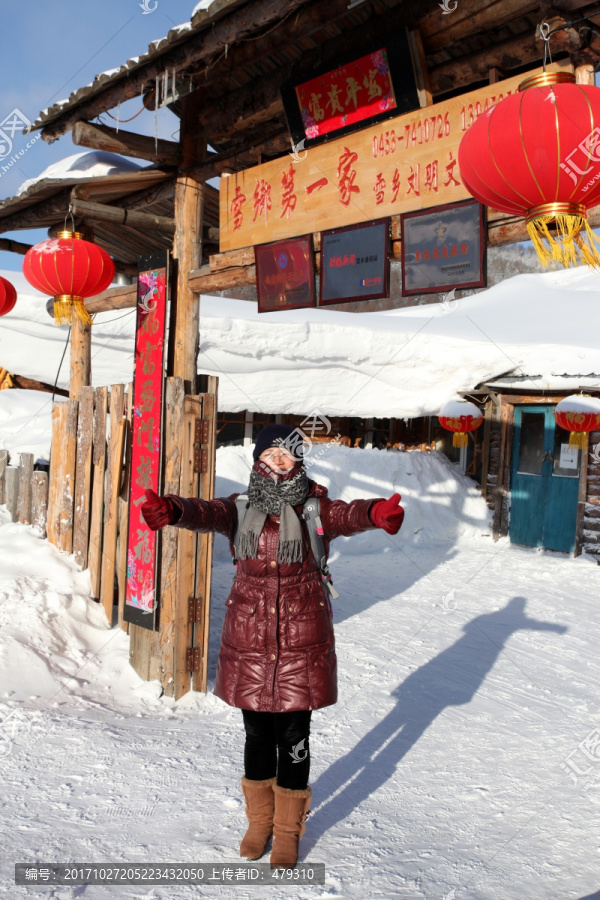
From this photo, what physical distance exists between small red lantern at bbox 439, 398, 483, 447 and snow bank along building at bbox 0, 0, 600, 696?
696 cm

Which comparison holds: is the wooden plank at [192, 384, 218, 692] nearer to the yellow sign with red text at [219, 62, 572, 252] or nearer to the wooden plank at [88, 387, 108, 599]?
the wooden plank at [88, 387, 108, 599]

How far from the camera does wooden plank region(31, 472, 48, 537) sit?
18.3 feet

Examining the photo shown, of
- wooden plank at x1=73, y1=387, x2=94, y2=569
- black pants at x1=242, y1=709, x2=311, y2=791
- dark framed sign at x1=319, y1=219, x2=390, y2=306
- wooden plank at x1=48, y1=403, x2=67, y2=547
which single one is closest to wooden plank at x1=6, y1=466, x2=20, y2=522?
wooden plank at x1=48, y1=403, x2=67, y2=547

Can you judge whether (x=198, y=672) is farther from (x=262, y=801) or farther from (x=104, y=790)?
(x=262, y=801)

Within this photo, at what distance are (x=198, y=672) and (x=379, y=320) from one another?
12.9 m

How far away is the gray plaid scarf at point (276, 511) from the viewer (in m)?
2.67

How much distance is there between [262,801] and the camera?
8.67ft

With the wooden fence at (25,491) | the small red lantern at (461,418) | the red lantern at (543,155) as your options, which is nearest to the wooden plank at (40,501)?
the wooden fence at (25,491)

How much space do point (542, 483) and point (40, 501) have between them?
8480 millimetres

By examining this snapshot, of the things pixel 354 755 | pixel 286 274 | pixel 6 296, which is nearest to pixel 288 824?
pixel 354 755

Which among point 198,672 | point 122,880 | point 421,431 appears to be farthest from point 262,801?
point 421,431

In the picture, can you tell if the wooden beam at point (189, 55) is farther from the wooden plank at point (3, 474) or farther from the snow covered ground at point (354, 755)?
the snow covered ground at point (354, 755)

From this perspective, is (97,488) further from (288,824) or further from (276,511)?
(288,824)

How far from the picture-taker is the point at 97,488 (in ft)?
16.4
